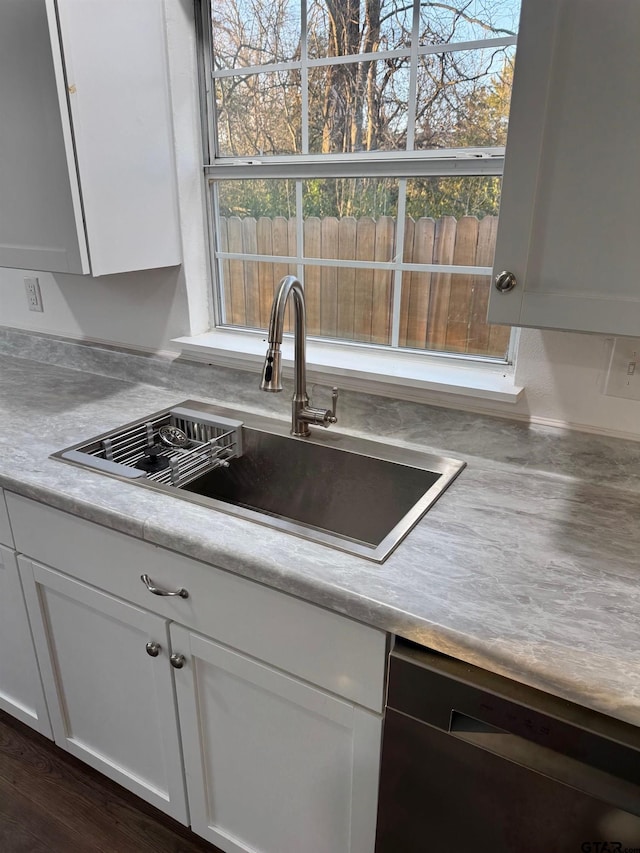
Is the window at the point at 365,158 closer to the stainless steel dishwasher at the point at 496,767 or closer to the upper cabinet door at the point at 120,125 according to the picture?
the upper cabinet door at the point at 120,125

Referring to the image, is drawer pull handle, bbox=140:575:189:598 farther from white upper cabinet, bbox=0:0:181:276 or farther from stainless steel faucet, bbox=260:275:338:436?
white upper cabinet, bbox=0:0:181:276

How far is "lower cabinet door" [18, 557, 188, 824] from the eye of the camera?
3.95 ft

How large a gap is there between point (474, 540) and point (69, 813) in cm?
130

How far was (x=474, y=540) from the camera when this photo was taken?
3.35ft

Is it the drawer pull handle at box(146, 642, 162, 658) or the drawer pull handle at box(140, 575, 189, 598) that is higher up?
the drawer pull handle at box(140, 575, 189, 598)

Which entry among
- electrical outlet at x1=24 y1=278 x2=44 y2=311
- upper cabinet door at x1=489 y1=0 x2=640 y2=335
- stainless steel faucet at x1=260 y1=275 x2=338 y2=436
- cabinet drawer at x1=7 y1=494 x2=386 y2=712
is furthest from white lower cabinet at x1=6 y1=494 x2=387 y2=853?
electrical outlet at x1=24 y1=278 x2=44 y2=311

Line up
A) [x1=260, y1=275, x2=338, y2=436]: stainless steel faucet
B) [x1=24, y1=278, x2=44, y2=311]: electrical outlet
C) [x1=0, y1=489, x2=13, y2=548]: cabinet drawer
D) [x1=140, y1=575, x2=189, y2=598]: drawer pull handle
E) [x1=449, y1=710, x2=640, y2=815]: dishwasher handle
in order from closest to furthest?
[x1=449, y1=710, x2=640, y2=815]: dishwasher handle, [x1=140, y1=575, x2=189, y2=598]: drawer pull handle, [x1=260, y1=275, x2=338, y2=436]: stainless steel faucet, [x1=0, y1=489, x2=13, y2=548]: cabinet drawer, [x1=24, y1=278, x2=44, y2=311]: electrical outlet

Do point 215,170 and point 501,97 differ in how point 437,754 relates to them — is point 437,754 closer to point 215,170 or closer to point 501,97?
point 501,97

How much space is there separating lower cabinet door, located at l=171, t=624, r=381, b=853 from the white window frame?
71 centimetres

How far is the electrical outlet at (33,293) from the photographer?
1.97 meters

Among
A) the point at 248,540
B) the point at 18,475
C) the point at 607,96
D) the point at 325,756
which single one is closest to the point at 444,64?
the point at 607,96

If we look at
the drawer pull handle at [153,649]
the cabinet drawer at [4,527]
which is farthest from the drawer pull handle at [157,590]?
the cabinet drawer at [4,527]

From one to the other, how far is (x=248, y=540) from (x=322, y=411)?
47 centimetres

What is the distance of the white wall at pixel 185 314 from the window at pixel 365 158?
0.07 metres
